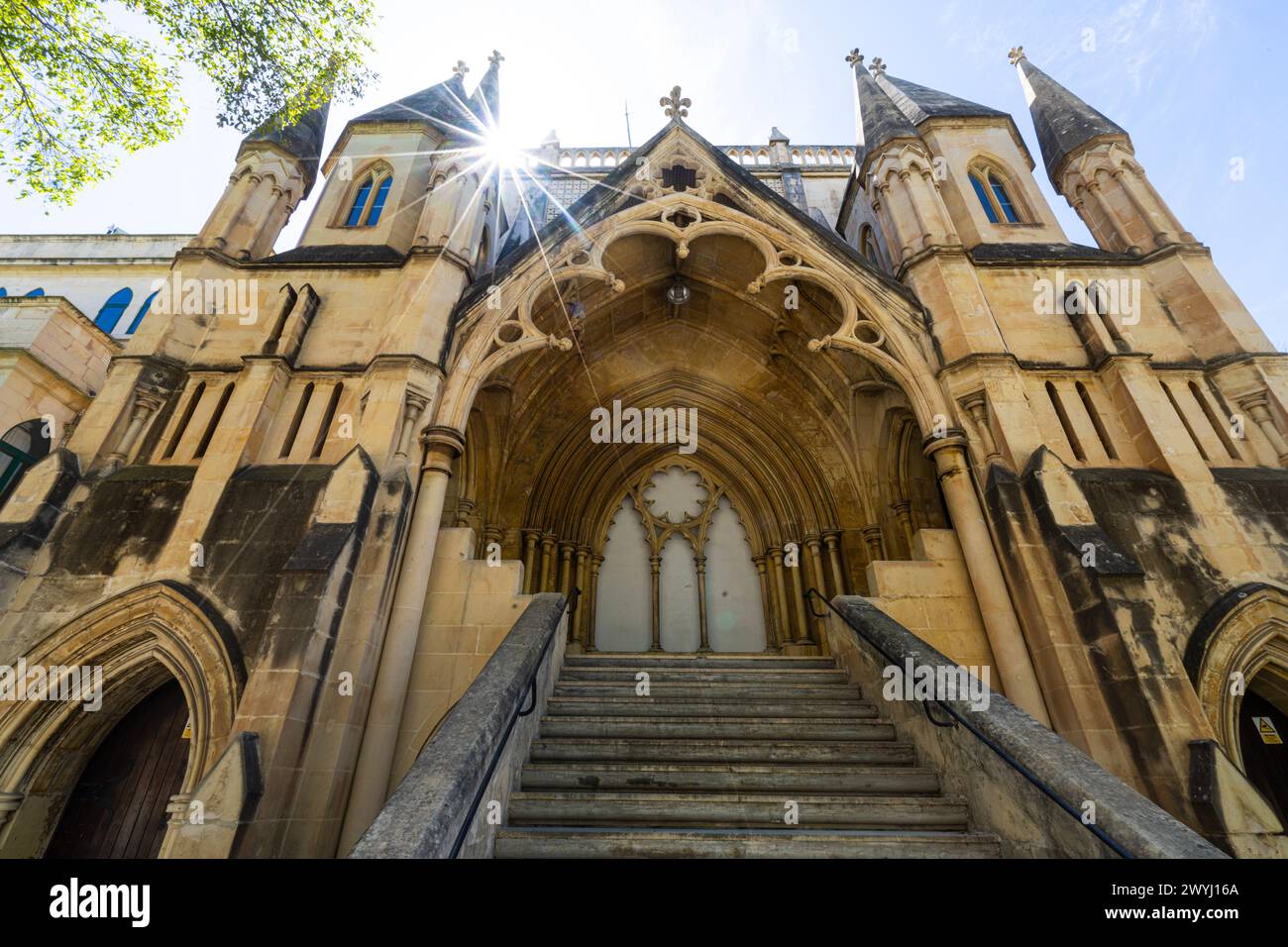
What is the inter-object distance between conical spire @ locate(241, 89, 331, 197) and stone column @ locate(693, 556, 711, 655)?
10703mm

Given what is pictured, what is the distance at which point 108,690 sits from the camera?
19.6ft

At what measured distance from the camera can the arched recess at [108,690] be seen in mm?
5531

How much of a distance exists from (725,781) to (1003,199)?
12373mm

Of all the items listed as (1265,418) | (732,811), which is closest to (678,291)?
(1265,418)

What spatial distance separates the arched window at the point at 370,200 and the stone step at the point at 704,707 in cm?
960

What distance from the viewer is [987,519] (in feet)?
23.7

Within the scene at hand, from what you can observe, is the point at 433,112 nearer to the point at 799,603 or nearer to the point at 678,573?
the point at 678,573

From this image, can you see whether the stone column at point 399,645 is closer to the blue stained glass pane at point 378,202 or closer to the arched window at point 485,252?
the blue stained glass pane at point 378,202

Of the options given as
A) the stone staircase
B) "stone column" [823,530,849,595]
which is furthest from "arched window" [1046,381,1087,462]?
the stone staircase

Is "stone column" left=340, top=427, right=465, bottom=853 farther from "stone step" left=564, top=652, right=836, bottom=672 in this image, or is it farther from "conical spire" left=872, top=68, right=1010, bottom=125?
"conical spire" left=872, top=68, right=1010, bottom=125

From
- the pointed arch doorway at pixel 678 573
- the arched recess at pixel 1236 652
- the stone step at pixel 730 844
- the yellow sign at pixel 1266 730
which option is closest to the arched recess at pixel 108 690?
the stone step at pixel 730 844

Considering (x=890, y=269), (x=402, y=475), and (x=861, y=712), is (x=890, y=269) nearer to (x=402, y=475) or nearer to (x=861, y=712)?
(x=861, y=712)
